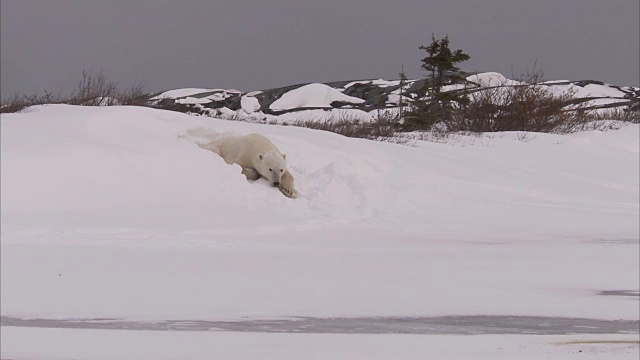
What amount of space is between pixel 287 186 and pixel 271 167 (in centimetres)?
28

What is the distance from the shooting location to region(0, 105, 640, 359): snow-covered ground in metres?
3.27

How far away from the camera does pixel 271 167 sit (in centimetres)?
749

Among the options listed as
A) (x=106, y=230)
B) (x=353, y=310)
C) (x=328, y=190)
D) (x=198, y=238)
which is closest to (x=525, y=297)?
→ (x=353, y=310)

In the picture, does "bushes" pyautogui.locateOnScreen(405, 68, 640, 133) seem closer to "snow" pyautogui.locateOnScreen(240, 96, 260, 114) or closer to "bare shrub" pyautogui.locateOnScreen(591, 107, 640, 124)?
"bare shrub" pyautogui.locateOnScreen(591, 107, 640, 124)

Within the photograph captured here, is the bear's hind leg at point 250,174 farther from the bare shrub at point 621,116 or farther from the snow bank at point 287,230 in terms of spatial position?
the bare shrub at point 621,116

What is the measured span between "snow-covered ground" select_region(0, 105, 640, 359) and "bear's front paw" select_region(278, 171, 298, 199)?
143 millimetres

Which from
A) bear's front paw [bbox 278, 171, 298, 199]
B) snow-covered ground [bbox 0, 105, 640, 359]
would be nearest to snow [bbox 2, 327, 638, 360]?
snow-covered ground [bbox 0, 105, 640, 359]

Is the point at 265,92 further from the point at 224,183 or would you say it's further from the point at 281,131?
the point at 224,183

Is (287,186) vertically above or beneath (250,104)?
beneath

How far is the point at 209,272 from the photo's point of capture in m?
4.29

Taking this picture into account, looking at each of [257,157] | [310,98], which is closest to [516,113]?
[257,157]

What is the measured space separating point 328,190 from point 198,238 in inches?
99.6

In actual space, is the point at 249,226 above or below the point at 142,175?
below

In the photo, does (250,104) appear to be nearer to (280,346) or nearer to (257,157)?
(257,157)
